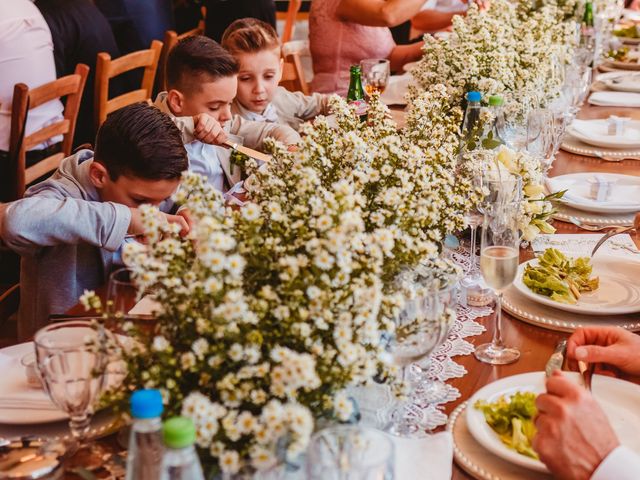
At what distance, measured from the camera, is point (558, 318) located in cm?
164

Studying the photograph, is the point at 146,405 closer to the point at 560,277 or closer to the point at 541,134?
the point at 560,277

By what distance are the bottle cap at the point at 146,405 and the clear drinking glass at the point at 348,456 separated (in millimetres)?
166

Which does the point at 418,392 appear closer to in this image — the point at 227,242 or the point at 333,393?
A: the point at 333,393

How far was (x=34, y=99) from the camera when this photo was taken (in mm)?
2834

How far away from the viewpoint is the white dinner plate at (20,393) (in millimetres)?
1253

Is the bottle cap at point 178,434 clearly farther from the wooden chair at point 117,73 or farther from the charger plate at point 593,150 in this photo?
the wooden chair at point 117,73

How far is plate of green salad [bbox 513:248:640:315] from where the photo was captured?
5.45ft

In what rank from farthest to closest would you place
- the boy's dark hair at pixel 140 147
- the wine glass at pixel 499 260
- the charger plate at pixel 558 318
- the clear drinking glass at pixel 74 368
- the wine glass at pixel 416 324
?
1. the boy's dark hair at pixel 140 147
2. the charger plate at pixel 558 318
3. the wine glass at pixel 499 260
4. the wine glass at pixel 416 324
5. the clear drinking glass at pixel 74 368

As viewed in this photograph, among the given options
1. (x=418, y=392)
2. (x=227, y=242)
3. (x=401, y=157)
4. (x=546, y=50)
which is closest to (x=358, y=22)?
(x=546, y=50)

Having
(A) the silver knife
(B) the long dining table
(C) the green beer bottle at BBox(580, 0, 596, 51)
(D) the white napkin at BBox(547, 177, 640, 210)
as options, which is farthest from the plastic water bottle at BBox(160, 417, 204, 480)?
(C) the green beer bottle at BBox(580, 0, 596, 51)

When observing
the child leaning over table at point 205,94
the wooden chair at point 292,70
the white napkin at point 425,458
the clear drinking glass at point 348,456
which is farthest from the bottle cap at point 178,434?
the wooden chair at point 292,70

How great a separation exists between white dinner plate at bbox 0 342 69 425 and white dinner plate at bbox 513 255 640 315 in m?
0.91

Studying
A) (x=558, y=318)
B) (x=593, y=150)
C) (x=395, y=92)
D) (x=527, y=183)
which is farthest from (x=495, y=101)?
(x=395, y=92)

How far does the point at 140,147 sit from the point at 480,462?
1113mm
